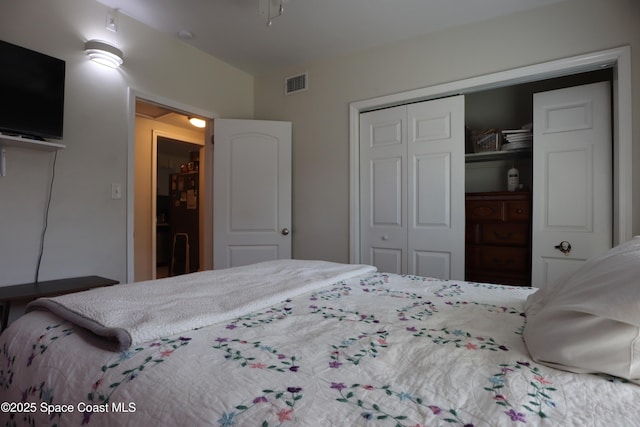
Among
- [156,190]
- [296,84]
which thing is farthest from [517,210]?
[156,190]

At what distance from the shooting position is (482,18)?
2.50 metres

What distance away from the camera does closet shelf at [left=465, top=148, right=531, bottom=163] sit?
2813 millimetres

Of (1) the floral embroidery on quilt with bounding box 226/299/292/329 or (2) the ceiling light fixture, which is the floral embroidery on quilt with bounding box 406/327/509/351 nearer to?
(1) the floral embroidery on quilt with bounding box 226/299/292/329

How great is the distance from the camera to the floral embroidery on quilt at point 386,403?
0.52 meters

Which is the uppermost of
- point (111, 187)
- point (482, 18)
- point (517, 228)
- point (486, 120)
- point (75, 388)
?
point (482, 18)

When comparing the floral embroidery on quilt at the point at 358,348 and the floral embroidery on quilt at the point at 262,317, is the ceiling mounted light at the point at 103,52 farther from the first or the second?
the floral embroidery on quilt at the point at 358,348

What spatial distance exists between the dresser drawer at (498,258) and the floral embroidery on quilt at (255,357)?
2.54 metres

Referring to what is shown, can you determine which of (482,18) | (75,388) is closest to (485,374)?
(75,388)

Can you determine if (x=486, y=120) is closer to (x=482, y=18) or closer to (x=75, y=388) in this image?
(x=482, y=18)

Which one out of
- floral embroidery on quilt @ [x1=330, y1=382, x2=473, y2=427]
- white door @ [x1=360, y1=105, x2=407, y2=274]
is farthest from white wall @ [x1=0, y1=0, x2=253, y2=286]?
floral embroidery on quilt @ [x1=330, y1=382, x2=473, y2=427]

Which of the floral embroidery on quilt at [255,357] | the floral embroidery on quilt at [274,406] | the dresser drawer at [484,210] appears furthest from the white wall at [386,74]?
the floral embroidery on quilt at [274,406]

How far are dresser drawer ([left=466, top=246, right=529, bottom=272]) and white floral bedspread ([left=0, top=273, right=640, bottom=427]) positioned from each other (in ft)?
6.19

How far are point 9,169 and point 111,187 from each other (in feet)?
1.87

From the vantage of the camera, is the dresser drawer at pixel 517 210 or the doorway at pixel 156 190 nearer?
the dresser drawer at pixel 517 210
